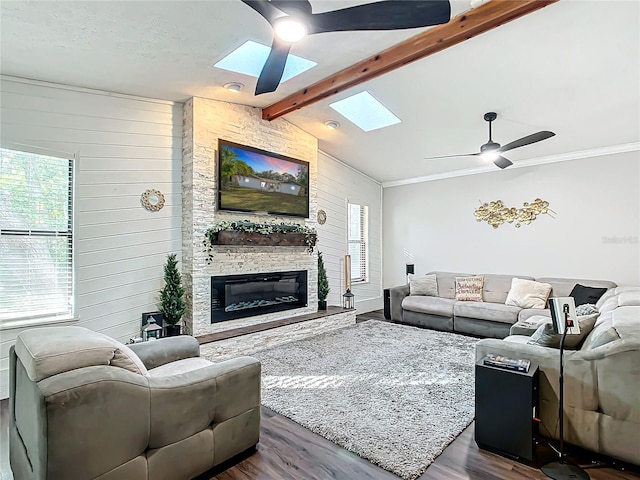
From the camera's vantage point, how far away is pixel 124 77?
3.71m

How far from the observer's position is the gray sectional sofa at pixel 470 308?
5281mm

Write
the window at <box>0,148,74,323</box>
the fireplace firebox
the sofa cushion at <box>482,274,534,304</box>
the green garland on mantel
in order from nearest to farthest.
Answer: the window at <box>0,148,74,323</box>, the green garland on mantel, the fireplace firebox, the sofa cushion at <box>482,274,534,304</box>

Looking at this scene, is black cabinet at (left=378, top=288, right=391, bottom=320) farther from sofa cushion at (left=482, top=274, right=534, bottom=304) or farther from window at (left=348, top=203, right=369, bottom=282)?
sofa cushion at (left=482, top=274, right=534, bottom=304)

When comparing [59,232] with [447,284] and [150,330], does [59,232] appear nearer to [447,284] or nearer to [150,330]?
[150,330]

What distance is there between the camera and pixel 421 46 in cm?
333

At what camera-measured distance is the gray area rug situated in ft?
8.18

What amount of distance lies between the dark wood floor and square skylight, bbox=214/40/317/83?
355cm

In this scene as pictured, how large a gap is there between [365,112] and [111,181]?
142 inches

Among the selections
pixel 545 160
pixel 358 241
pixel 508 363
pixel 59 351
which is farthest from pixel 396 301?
pixel 59 351

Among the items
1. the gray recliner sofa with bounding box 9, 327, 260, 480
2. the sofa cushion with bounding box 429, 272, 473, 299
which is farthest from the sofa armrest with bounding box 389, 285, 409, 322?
the gray recliner sofa with bounding box 9, 327, 260, 480

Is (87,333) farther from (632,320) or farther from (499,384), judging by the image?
(632,320)

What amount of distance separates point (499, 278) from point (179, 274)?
5.14 m

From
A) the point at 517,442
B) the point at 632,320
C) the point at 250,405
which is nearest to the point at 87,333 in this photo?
the point at 250,405

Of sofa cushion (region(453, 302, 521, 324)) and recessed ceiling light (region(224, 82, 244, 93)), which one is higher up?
recessed ceiling light (region(224, 82, 244, 93))
